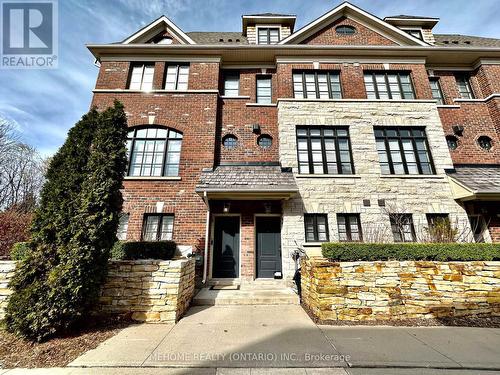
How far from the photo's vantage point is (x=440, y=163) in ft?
29.7

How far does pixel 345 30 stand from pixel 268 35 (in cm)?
404

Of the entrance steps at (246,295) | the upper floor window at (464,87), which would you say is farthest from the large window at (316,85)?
the entrance steps at (246,295)

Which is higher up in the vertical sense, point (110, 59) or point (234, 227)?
point (110, 59)

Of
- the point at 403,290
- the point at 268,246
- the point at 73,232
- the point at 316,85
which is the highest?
the point at 316,85

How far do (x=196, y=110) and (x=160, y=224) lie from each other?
5.19 m

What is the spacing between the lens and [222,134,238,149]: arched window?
9.73m

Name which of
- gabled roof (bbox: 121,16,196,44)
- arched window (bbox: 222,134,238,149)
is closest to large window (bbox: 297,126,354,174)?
arched window (bbox: 222,134,238,149)

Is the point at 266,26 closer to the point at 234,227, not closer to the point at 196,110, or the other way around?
the point at 196,110

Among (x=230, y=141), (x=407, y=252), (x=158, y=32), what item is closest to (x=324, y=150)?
(x=230, y=141)

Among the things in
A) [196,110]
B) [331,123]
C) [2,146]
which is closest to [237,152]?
[196,110]

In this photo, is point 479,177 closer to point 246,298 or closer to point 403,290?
point 403,290

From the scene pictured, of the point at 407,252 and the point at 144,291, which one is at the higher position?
the point at 407,252

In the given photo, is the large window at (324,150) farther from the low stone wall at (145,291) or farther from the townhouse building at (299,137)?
the low stone wall at (145,291)

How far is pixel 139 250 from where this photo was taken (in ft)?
21.6
